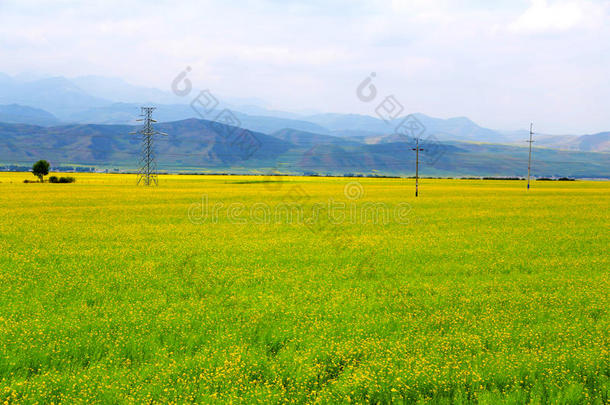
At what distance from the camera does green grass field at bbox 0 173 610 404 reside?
352 inches

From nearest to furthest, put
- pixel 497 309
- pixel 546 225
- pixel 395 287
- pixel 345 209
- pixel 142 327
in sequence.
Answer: pixel 142 327
pixel 497 309
pixel 395 287
pixel 546 225
pixel 345 209

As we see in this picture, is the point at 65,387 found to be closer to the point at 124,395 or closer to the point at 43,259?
the point at 124,395

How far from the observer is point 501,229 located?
1387 inches

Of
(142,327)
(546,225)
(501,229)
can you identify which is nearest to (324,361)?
(142,327)

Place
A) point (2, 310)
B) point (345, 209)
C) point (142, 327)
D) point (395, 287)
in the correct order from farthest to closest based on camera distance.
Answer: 1. point (345, 209)
2. point (395, 287)
3. point (2, 310)
4. point (142, 327)

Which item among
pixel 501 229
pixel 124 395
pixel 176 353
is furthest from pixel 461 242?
pixel 124 395

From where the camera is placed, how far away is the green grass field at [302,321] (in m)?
8.94

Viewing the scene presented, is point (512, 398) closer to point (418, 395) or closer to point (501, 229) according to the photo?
point (418, 395)

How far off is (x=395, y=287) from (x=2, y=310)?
13.4 metres

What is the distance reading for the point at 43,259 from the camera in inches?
829

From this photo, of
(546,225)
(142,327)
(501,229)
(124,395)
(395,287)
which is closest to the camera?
(124,395)

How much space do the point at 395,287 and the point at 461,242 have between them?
13.6 m

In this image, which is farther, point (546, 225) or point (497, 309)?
point (546, 225)

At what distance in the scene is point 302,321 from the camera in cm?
1255
